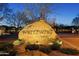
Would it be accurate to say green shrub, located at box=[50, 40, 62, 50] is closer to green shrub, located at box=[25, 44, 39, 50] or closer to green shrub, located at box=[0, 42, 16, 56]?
green shrub, located at box=[25, 44, 39, 50]

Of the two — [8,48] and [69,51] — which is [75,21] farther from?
[8,48]

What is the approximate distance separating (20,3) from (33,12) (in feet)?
0.44

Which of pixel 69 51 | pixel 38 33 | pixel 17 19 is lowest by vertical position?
pixel 69 51

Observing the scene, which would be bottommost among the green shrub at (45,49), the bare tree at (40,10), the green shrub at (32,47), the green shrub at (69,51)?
the green shrub at (69,51)

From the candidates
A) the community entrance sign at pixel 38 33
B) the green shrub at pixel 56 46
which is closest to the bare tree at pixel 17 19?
the community entrance sign at pixel 38 33

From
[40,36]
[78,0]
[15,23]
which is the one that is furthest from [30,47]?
[78,0]

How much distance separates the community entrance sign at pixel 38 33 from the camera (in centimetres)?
185

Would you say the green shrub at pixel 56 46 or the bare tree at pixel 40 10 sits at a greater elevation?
the bare tree at pixel 40 10

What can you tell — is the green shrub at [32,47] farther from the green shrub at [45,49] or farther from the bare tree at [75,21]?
the bare tree at [75,21]

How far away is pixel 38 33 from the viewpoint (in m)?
1.85

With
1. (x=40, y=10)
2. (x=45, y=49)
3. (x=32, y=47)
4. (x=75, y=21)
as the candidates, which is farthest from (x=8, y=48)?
(x=75, y=21)

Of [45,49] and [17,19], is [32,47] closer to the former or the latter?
[45,49]

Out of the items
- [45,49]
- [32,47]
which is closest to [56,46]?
[45,49]

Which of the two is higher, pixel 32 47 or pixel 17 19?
pixel 17 19
